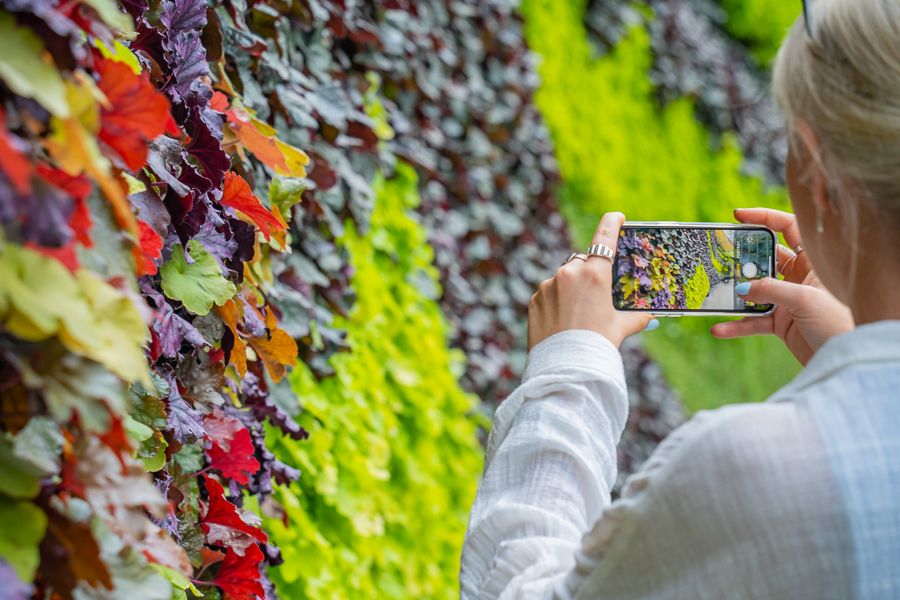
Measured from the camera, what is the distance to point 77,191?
33.5 inches

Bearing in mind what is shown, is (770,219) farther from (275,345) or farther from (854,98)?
(275,345)

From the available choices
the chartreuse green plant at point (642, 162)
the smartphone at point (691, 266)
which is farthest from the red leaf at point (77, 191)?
the chartreuse green plant at point (642, 162)

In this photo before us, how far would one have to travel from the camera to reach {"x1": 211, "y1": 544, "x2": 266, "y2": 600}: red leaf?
4.70ft

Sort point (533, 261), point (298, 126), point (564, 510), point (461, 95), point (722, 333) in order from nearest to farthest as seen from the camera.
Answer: point (564, 510), point (722, 333), point (298, 126), point (461, 95), point (533, 261)

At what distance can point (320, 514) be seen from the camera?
227cm

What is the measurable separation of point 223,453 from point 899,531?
0.91 m

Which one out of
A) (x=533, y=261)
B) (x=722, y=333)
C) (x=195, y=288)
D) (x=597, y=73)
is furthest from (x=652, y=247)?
(x=597, y=73)

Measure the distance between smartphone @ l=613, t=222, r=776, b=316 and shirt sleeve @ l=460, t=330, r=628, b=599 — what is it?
267 millimetres

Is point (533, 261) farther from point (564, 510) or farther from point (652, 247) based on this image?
point (564, 510)

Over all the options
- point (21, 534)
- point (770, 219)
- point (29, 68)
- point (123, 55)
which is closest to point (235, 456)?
point (123, 55)

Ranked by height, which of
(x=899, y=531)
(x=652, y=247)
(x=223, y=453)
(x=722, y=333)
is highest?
(x=899, y=531)

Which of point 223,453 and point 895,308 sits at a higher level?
point 895,308

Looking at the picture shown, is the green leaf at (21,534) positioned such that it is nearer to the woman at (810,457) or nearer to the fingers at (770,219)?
the woman at (810,457)

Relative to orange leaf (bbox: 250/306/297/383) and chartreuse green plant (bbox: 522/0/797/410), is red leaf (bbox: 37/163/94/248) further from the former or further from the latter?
chartreuse green plant (bbox: 522/0/797/410)
